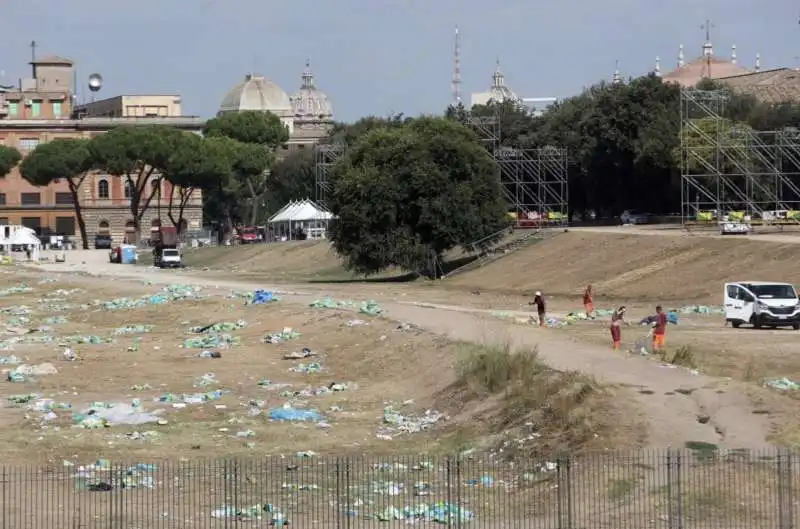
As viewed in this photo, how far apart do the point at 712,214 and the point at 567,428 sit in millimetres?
70438

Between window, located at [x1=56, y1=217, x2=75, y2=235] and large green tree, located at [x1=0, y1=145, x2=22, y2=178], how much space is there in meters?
11.1

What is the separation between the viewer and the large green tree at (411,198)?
81.9 metres

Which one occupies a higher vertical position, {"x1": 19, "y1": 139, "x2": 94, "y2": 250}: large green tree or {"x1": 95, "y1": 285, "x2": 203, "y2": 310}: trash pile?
{"x1": 19, "y1": 139, "x2": 94, "y2": 250}: large green tree

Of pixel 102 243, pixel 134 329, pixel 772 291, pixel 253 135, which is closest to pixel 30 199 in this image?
pixel 102 243

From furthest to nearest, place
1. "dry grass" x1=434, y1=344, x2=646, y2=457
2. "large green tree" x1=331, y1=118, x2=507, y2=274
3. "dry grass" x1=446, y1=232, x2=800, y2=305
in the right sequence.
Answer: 1. "large green tree" x1=331, y1=118, x2=507, y2=274
2. "dry grass" x1=446, y1=232, x2=800, y2=305
3. "dry grass" x1=434, y1=344, x2=646, y2=457

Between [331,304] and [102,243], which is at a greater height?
[331,304]

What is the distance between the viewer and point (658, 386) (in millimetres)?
29891

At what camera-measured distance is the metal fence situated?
21.6m

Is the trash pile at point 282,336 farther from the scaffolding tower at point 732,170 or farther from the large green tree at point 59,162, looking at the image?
the large green tree at point 59,162

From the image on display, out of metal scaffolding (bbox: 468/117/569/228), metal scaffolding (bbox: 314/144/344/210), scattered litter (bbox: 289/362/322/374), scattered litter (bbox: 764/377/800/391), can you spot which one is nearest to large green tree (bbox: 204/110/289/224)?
metal scaffolding (bbox: 314/144/344/210)

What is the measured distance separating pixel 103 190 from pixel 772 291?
409 feet

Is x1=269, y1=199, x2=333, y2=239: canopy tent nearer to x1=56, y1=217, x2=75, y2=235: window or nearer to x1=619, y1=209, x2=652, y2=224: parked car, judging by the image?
x1=619, y1=209, x2=652, y2=224: parked car

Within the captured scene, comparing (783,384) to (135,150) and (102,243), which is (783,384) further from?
(102,243)

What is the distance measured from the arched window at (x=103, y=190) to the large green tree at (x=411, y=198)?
83.8 m
